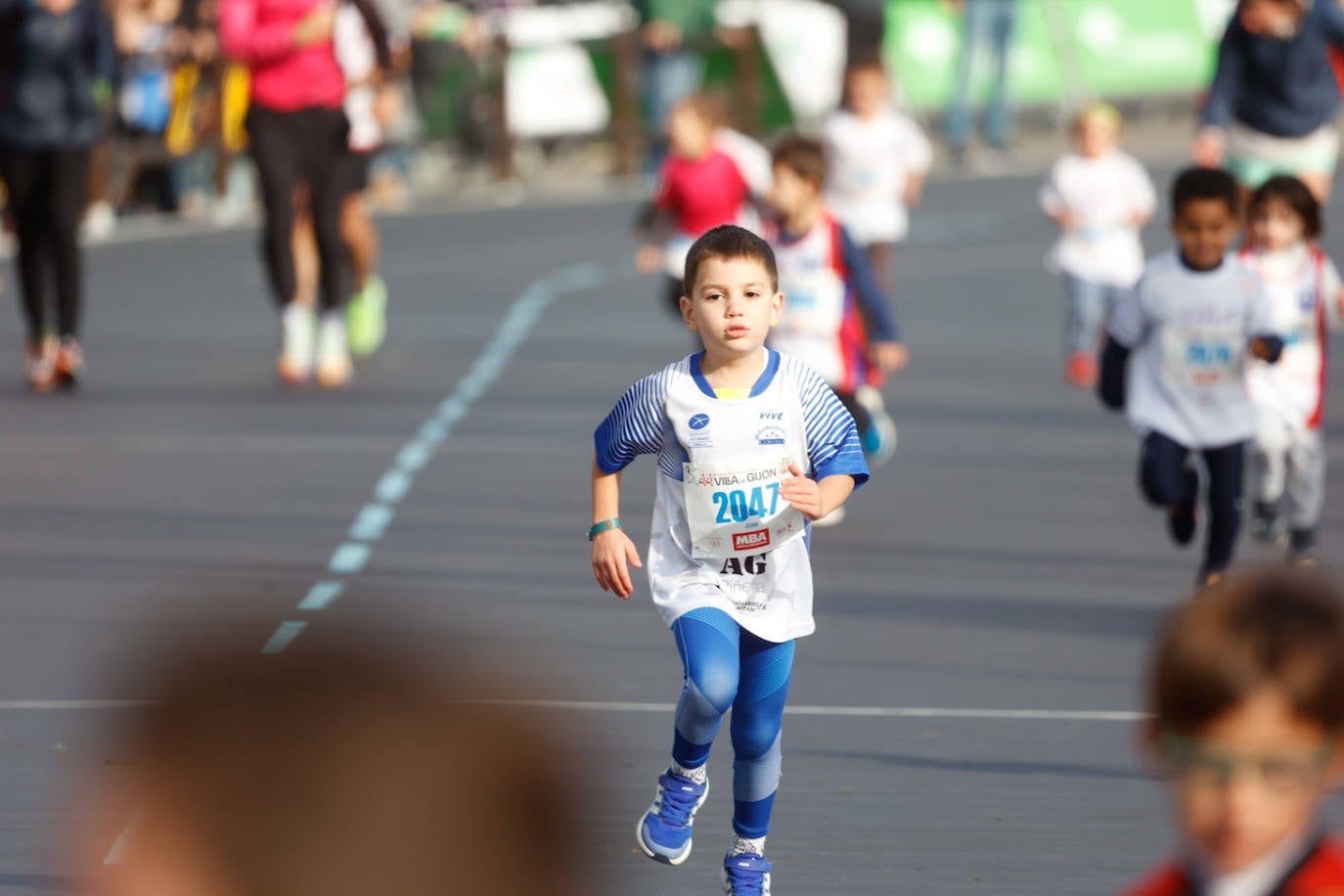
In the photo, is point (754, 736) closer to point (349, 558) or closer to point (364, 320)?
point (349, 558)

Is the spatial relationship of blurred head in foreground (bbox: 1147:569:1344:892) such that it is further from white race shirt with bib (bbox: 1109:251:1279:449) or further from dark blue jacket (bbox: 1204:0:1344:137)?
dark blue jacket (bbox: 1204:0:1344:137)

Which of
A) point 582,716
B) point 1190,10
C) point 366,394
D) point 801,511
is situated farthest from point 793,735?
point 1190,10

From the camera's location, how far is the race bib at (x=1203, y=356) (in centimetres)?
766

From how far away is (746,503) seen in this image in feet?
16.2

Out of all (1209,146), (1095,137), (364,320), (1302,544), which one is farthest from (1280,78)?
(364,320)

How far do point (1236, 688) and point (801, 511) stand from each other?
2519mm

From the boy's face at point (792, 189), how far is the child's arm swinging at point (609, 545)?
431 cm

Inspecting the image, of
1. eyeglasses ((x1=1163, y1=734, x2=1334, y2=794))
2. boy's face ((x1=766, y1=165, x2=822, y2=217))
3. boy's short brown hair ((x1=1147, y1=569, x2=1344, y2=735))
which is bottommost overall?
boy's face ((x1=766, y1=165, x2=822, y2=217))

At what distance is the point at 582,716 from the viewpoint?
6.36 metres

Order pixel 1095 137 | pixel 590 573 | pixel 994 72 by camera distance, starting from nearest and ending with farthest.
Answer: pixel 590 573, pixel 1095 137, pixel 994 72

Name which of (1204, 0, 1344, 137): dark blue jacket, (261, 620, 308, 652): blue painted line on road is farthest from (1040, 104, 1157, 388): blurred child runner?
(261, 620, 308, 652): blue painted line on road

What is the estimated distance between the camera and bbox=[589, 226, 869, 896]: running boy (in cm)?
488

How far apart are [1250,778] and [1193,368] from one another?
548cm

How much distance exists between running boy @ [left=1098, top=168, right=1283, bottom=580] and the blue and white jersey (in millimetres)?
2920
